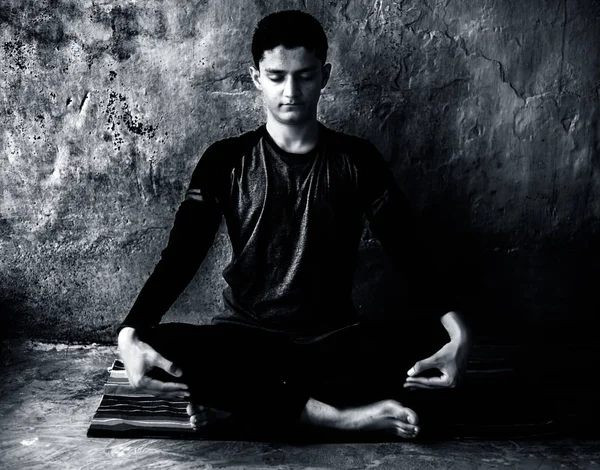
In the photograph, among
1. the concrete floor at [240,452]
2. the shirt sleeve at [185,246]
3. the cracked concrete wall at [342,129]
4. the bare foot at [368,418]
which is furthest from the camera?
the cracked concrete wall at [342,129]

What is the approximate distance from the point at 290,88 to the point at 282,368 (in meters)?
0.93

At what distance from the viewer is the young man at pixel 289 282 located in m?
2.25

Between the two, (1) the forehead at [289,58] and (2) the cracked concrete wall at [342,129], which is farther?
(2) the cracked concrete wall at [342,129]

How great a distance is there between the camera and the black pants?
2232 mm

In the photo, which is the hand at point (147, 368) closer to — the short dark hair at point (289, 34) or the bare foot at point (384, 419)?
the bare foot at point (384, 419)

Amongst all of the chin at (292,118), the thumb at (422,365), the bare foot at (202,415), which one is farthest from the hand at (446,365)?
the chin at (292,118)

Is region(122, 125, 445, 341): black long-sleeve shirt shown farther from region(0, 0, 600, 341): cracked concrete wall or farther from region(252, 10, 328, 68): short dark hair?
region(0, 0, 600, 341): cracked concrete wall

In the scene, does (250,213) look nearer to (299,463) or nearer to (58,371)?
(299,463)

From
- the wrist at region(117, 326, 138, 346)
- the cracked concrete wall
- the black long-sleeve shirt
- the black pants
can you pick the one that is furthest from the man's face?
the wrist at region(117, 326, 138, 346)

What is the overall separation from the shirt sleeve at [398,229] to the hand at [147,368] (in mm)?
847

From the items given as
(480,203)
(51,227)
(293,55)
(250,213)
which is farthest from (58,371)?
(480,203)

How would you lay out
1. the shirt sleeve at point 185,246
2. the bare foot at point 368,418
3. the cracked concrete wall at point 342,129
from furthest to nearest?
the cracked concrete wall at point 342,129 → the shirt sleeve at point 185,246 → the bare foot at point 368,418

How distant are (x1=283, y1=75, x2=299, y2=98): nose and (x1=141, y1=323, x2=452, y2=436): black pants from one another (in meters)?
0.81

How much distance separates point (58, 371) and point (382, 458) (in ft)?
4.56
